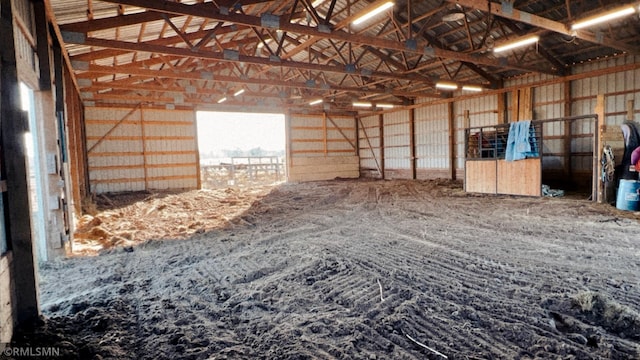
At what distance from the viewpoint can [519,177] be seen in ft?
36.8

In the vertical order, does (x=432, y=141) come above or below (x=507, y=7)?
below

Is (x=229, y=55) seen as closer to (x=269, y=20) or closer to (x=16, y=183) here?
(x=269, y=20)

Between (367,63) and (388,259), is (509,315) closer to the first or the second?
(388,259)

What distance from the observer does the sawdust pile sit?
23.2 feet

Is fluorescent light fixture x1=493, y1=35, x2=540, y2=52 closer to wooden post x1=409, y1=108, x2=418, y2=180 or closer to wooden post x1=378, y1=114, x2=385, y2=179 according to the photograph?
wooden post x1=409, y1=108, x2=418, y2=180

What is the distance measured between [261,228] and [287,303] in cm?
424

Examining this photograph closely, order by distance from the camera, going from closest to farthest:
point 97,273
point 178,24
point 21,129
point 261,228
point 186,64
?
1. point 21,129
2. point 97,273
3. point 261,228
4. point 178,24
5. point 186,64

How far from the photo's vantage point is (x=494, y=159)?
39.2 feet

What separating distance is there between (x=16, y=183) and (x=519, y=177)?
12.6 meters

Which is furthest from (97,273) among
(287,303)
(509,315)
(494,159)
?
(494,159)

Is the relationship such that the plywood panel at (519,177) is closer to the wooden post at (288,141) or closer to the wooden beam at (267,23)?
the wooden beam at (267,23)

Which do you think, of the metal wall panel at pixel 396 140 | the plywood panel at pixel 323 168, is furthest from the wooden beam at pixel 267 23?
the plywood panel at pixel 323 168

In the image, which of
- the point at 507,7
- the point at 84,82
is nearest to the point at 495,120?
the point at 507,7

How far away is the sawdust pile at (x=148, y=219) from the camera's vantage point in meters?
7.06
